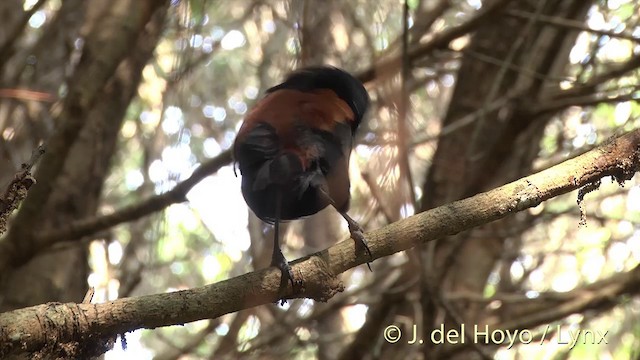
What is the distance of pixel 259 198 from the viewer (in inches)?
73.2

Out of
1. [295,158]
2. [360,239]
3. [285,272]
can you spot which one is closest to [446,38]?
[295,158]

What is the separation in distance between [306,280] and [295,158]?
0.32m

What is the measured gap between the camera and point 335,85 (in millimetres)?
2246

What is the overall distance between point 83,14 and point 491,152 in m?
2.03

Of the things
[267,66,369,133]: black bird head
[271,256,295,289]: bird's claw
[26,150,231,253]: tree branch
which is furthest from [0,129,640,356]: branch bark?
[26,150,231,253]: tree branch

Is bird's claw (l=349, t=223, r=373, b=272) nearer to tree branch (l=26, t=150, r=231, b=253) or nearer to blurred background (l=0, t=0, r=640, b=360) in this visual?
blurred background (l=0, t=0, r=640, b=360)

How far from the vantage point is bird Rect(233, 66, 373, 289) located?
177 cm

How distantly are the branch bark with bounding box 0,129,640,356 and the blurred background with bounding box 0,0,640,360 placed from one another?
7.4 inches

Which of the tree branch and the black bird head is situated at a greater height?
the black bird head

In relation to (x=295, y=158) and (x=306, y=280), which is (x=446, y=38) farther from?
(x=306, y=280)

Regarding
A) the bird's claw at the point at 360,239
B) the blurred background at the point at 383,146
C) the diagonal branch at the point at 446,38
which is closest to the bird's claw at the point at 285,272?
the bird's claw at the point at 360,239

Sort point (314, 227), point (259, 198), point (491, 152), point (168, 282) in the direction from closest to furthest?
point (259, 198) < point (491, 152) < point (314, 227) < point (168, 282)

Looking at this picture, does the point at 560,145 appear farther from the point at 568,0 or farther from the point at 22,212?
the point at 22,212

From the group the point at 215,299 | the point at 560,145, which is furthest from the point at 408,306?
the point at 215,299
